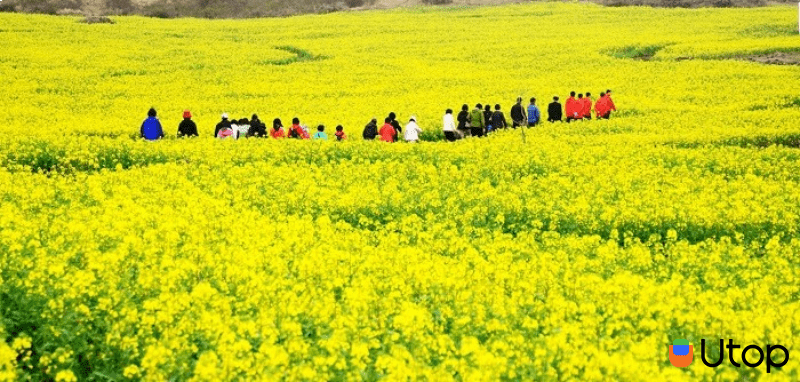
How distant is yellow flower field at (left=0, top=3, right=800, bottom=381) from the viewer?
365 inches

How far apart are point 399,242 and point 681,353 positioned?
5.85 metres

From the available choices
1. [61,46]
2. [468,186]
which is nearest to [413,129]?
[468,186]

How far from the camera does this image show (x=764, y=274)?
13.1 meters

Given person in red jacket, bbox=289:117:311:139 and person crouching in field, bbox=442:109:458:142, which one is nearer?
person in red jacket, bbox=289:117:311:139

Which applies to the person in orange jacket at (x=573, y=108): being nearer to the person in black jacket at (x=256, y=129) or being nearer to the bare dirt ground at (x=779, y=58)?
the person in black jacket at (x=256, y=129)

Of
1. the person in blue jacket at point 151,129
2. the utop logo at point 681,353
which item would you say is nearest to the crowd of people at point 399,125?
the person in blue jacket at point 151,129

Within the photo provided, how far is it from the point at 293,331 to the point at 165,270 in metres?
3.28

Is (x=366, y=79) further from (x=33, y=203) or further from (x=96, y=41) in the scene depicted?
(x=33, y=203)

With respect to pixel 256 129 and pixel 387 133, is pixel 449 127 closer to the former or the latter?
pixel 387 133

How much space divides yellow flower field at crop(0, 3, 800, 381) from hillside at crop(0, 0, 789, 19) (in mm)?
50668

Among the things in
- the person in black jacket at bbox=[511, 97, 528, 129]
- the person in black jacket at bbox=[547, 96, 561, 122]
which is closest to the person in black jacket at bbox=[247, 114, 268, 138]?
the person in black jacket at bbox=[511, 97, 528, 129]

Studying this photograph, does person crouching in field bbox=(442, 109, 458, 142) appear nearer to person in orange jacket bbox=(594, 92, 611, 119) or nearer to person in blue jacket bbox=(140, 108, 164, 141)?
person in orange jacket bbox=(594, 92, 611, 119)

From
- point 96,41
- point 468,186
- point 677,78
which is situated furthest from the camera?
point 96,41

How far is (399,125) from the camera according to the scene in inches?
1131
